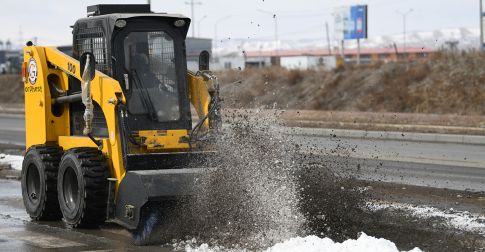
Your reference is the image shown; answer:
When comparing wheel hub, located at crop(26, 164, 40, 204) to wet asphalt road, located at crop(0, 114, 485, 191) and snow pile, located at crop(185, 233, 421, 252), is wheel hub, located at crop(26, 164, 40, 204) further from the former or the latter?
snow pile, located at crop(185, 233, 421, 252)

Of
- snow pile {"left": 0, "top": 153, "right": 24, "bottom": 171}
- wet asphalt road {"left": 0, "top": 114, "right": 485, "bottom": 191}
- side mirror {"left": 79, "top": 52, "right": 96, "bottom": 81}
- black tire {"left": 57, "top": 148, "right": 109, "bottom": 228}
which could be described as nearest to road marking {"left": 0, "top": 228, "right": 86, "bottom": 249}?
black tire {"left": 57, "top": 148, "right": 109, "bottom": 228}

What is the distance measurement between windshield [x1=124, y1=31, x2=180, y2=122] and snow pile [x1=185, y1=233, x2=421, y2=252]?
83.6 inches

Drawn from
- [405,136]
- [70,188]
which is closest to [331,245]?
[70,188]

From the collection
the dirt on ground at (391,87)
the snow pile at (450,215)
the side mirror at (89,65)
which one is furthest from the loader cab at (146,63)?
the dirt on ground at (391,87)

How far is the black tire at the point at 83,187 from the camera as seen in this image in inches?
391

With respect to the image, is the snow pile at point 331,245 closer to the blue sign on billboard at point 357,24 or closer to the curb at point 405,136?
the curb at point 405,136

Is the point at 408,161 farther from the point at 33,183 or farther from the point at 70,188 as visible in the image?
the point at 70,188

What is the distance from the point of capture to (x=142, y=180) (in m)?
9.34

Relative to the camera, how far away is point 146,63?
414 inches

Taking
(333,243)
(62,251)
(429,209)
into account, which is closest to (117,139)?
(62,251)

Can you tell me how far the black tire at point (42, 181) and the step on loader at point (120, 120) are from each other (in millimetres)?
14

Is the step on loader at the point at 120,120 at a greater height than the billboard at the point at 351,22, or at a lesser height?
lesser

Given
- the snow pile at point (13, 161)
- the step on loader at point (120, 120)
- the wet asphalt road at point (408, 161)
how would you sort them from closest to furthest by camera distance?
the step on loader at point (120, 120) < the wet asphalt road at point (408, 161) < the snow pile at point (13, 161)

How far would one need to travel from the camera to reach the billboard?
77000mm
